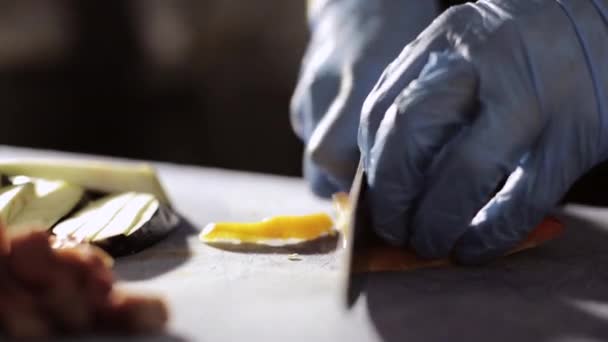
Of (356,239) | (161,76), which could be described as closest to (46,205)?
(356,239)

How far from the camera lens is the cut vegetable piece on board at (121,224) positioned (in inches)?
59.9

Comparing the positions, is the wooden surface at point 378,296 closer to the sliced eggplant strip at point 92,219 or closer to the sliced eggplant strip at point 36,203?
the sliced eggplant strip at point 92,219

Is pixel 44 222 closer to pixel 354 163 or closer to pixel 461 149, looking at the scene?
pixel 354 163

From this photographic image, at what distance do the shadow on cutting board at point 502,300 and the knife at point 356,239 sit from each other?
0.06m

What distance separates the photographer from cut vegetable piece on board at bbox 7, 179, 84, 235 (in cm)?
158

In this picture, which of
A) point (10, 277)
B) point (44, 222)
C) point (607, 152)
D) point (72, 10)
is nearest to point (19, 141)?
point (72, 10)

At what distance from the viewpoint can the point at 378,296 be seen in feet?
4.45

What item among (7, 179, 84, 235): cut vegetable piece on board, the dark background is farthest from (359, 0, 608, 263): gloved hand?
the dark background

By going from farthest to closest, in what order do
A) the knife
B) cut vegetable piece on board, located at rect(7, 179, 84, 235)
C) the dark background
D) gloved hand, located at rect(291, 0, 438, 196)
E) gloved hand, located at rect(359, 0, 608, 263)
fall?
the dark background → gloved hand, located at rect(291, 0, 438, 196) → cut vegetable piece on board, located at rect(7, 179, 84, 235) → gloved hand, located at rect(359, 0, 608, 263) → the knife

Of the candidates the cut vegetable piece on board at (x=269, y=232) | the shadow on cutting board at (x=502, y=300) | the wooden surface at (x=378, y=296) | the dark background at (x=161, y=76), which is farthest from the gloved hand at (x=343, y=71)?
the dark background at (x=161, y=76)

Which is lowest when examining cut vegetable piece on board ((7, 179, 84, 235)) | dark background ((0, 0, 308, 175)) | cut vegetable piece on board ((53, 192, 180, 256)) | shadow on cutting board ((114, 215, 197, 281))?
dark background ((0, 0, 308, 175))

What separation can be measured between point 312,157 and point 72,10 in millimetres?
2213

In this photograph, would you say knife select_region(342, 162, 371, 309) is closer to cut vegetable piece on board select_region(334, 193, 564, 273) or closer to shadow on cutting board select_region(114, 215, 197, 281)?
cut vegetable piece on board select_region(334, 193, 564, 273)

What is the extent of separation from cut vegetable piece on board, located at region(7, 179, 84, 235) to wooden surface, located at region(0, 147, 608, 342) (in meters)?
0.22
